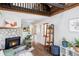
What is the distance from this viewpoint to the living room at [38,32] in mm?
1288

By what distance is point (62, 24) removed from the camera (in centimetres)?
134

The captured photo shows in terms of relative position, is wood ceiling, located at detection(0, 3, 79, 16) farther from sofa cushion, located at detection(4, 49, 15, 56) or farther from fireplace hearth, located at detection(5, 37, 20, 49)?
sofa cushion, located at detection(4, 49, 15, 56)

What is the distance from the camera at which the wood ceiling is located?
1277mm

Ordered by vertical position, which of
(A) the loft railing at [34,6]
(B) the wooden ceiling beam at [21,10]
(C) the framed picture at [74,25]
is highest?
(A) the loft railing at [34,6]

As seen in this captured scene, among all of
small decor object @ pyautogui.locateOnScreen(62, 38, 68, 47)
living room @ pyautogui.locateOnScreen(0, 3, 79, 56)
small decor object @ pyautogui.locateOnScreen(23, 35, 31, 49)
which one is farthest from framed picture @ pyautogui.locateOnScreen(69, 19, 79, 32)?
small decor object @ pyautogui.locateOnScreen(23, 35, 31, 49)

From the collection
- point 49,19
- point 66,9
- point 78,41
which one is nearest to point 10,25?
point 49,19

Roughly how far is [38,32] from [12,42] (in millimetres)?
351

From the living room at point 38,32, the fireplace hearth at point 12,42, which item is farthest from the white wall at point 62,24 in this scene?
the fireplace hearth at point 12,42

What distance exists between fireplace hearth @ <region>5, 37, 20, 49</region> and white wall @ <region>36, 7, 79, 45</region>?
0.87 feet

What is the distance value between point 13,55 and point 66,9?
2.89ft

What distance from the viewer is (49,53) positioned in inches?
54.1

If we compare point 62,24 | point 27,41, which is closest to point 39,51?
point 27,41

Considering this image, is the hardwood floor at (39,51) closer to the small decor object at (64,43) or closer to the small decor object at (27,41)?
the small decor object at (27,41)

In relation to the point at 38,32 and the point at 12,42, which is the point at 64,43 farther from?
the point at 12,42
